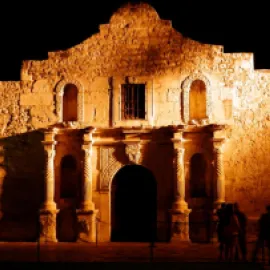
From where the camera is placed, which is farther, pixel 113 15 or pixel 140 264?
pixel 113 15

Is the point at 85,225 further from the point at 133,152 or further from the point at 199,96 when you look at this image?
the point at 199,96

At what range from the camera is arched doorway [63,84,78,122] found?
2378cm

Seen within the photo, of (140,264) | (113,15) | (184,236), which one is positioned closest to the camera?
(140,264)

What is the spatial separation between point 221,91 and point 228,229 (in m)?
8.41

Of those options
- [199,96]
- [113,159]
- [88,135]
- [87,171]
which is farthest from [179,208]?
[199,96]

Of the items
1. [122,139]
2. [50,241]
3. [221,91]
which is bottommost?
[50,241]

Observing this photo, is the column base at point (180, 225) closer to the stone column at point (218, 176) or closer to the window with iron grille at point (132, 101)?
the stone column at point (218, 176)

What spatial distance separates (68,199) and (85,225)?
142cm

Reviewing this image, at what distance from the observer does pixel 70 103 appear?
24016 mm

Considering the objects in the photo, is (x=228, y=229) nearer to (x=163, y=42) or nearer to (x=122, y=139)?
(x=122, y=139)

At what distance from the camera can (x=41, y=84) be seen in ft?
77.4

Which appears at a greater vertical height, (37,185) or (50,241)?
(37,185)

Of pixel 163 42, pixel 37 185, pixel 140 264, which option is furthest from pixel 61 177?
pixel 140 264

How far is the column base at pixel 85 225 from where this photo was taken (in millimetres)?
22234
